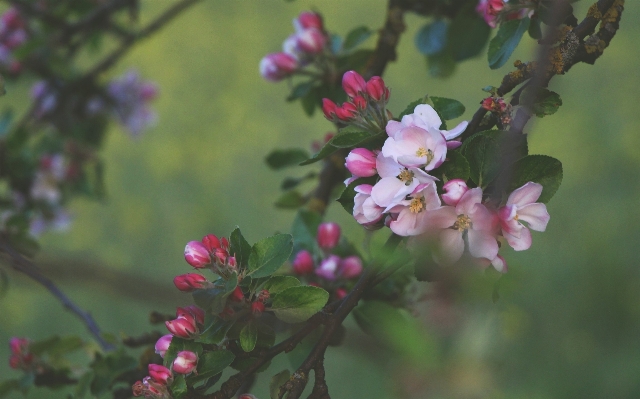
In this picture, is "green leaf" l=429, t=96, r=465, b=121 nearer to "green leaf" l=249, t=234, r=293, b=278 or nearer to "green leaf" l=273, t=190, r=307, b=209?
"green leaf" l=249, t=234, r=293, b=278

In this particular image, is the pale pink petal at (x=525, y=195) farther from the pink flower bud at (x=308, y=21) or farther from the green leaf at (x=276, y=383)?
the pink flower bud at (x=308, y=21)

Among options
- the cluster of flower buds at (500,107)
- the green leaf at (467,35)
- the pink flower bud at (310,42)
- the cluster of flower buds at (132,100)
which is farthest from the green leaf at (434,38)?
the cluster of flower buds at (132,100)

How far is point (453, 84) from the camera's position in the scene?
2.23m

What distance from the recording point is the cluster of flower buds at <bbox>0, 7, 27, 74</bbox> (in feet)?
3.66

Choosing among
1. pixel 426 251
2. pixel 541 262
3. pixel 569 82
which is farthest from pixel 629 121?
pixel 426 251

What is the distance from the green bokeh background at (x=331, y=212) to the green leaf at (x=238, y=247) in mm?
836

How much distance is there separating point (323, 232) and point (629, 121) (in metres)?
1.65

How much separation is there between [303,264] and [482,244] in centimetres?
22

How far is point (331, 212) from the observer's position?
79.0 inches

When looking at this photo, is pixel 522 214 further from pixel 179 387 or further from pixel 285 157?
pixel 285 157

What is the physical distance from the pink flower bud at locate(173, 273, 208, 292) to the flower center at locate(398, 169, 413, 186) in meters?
0.14

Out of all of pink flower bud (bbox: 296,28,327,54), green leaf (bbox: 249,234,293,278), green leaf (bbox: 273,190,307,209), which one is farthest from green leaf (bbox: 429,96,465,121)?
green leaf (bbox: 273,190,307,209)

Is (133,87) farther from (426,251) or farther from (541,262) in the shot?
(541,262)

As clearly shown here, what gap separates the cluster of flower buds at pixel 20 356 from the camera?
2.22 ft
